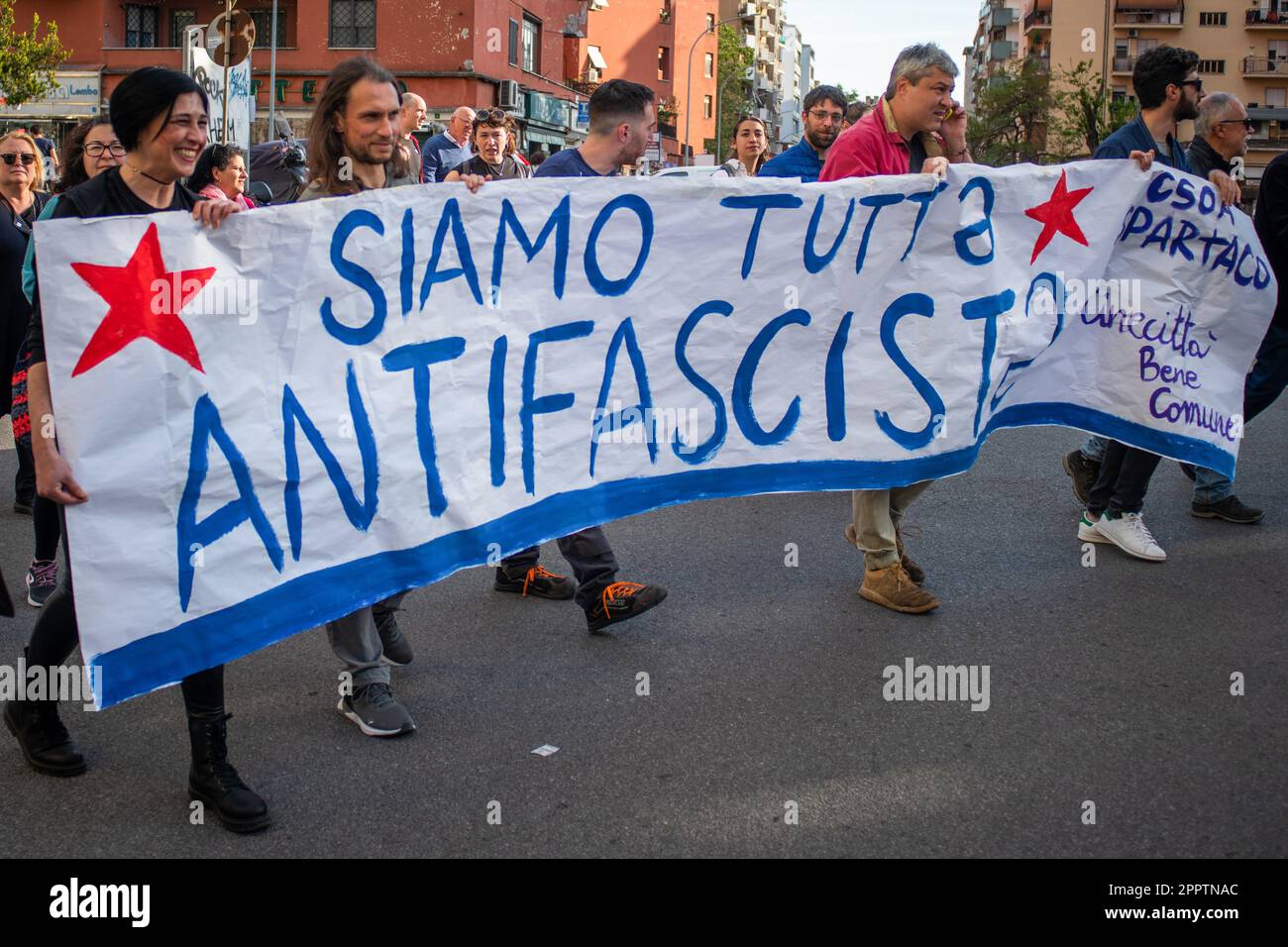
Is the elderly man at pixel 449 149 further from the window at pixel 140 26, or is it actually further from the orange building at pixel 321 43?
the window at pixel 140 26

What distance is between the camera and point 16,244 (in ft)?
19.2

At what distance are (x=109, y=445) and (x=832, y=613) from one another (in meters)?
2.89

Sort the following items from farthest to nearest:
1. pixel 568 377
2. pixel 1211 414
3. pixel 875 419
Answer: pixel 1211 414 < pixel 875 419 < pixel 568 377

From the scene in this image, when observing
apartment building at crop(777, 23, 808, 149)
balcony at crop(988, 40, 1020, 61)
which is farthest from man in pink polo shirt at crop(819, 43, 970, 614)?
apartment building at crop(777, 23, 808, 149)

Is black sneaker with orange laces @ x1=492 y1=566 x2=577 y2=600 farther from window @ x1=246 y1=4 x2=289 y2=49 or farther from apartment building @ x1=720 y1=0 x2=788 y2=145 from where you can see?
apartment building @ x1=720 y1=0 x2=788 y2=145

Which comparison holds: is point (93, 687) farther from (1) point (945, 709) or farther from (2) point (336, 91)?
(1) point (945, 709)

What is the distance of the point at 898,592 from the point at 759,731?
4.69 ft

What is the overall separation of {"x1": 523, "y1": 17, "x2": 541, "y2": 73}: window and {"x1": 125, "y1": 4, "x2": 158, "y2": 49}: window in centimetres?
1047

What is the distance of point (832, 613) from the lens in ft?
17.4

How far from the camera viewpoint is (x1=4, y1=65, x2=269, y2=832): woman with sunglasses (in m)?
3.39

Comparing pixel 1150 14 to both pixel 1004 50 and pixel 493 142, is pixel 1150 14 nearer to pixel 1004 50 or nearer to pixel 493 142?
pixel 1004 50

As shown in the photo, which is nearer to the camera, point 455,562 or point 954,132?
point 455,562

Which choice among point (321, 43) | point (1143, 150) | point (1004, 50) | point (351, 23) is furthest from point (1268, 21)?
→ point (1143, 150)

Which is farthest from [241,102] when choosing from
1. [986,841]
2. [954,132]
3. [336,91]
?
[986,841]
